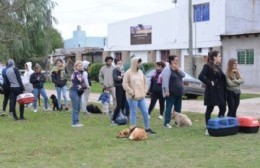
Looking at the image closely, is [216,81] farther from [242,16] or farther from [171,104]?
[242,16]

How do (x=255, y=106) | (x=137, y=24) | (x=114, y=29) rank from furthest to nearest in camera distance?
(x=114, y=29), (x=137, y=24), (x=255, y=106)

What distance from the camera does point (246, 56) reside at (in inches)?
1344

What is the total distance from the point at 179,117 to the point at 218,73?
72.7 inches

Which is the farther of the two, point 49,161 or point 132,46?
point 132,46

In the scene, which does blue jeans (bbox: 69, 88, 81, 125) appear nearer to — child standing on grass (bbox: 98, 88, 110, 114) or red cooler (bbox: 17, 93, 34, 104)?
child standing on grass (bbox: 98, 88, 110, 114)

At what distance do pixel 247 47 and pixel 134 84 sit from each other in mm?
23569

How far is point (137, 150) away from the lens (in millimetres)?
9602

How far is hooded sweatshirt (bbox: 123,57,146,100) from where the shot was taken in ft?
38.1

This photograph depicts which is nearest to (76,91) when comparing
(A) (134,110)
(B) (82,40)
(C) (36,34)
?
(A) (134,110)

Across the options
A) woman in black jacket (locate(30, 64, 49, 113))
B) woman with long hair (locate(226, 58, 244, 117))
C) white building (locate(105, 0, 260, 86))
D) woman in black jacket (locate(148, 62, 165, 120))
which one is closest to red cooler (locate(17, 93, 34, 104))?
woman in black jacket (locate(30, 64, 49, 113))

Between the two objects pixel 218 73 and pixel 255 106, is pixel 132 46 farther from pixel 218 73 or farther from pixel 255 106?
pixel 218 73

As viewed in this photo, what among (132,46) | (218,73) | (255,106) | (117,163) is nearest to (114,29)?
(132,46)

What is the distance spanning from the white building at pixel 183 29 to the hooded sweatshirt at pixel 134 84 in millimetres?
19692

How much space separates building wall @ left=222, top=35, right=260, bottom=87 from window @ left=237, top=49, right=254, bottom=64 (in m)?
0.25
